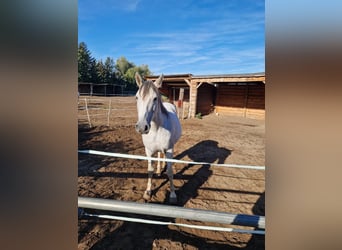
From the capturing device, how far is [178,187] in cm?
293

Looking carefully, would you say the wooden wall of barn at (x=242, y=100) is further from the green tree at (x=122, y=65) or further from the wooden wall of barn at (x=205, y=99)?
the green tree at (x=122, y=65)

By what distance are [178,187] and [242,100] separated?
9.34m

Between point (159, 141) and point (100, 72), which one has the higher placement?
point (100, 72)

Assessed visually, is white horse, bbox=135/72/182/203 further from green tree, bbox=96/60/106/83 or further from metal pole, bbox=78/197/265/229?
green tree, bbox=96/60/106/83

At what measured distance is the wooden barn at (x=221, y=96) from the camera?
401 inches

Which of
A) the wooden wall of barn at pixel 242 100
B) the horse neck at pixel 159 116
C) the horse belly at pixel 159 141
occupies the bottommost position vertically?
the horse belly at pixel 159 141

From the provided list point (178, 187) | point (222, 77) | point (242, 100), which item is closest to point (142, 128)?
point (178, 187)

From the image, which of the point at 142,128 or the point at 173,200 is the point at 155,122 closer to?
the point at 142,128

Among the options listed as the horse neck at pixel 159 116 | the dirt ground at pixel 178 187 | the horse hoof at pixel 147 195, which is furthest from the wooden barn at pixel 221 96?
the horse hoof at pixel 147 195

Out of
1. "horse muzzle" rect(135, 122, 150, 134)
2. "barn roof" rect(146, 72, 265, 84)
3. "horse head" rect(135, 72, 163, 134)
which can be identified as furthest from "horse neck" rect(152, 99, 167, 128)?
"barn roof" rect(146, 72, 265, 84)

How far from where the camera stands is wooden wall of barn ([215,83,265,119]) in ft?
34.7
